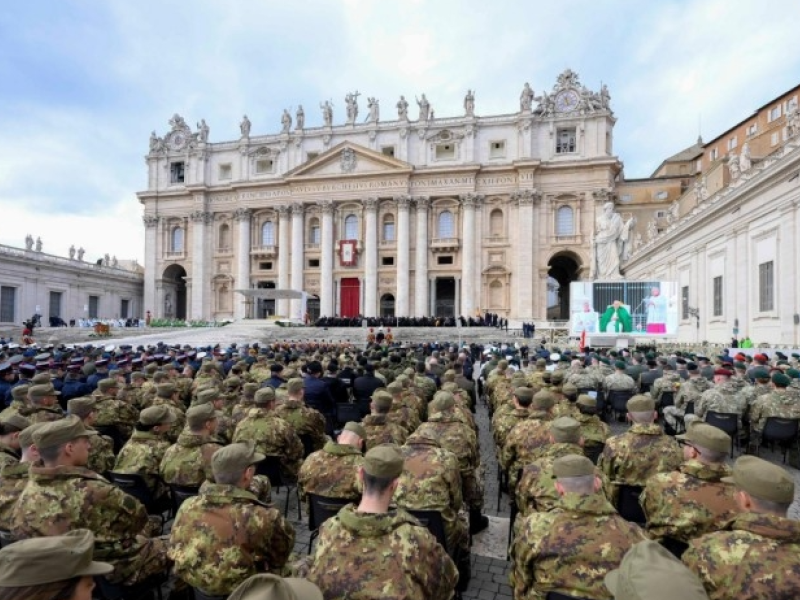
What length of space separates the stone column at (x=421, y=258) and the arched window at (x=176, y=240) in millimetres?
26904

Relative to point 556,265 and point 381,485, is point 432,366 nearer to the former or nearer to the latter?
point 381,485

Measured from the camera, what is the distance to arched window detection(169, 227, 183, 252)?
5359cm

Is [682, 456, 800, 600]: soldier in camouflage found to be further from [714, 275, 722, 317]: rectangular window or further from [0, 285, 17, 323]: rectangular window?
[0, 285, 17, 323]: rectangular window

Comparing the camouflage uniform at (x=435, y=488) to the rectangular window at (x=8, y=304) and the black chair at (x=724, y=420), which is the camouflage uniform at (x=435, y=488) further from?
the rectangular window at (x=8, y=304)

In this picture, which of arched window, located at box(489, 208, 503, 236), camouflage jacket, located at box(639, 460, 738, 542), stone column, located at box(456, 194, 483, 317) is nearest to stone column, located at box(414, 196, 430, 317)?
stone column, located at box(456, 194, 483, 317)

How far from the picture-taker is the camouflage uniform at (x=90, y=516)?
3188 millimetres

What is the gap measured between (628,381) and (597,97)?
41.2 metres

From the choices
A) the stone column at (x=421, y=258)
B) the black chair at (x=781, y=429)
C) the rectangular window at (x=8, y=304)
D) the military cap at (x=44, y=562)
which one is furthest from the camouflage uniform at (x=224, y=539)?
the rectangular window at (x=8, y=304)

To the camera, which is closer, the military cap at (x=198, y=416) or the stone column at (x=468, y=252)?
the military cap at (x=198, y=416)

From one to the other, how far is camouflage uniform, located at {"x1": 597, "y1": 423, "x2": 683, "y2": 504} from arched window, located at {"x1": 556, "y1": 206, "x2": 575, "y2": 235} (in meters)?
41.5

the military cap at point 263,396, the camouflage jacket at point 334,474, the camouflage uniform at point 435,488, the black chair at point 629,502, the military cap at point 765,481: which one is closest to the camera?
the military cap at point 765,481

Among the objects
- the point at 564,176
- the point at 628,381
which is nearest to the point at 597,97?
the point at 564,176

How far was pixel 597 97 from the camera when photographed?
4400cm

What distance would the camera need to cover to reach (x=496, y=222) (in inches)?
1790
